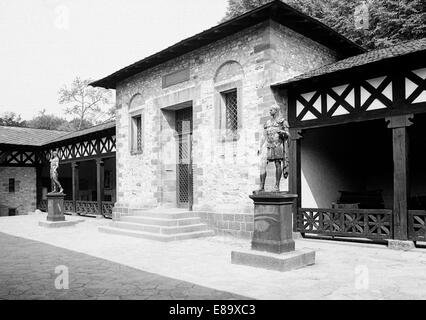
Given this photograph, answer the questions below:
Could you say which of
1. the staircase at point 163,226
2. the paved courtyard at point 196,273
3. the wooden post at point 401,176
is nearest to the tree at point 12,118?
the staircase at point 163,226

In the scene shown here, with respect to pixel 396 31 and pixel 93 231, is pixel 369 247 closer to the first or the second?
pixel 93 231

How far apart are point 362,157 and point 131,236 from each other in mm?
7987

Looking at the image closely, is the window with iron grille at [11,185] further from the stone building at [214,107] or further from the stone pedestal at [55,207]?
the stone building at [214,107]

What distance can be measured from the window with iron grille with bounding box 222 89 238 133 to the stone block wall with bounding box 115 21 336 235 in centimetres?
19

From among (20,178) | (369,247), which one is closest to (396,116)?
(369,247)

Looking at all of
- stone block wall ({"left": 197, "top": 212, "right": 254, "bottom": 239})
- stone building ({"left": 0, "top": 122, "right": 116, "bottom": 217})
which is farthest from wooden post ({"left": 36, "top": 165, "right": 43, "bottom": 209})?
stone block wall ({"left": 197, "top": 212, "right": 254, "bottom": 239})

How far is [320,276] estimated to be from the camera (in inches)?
211

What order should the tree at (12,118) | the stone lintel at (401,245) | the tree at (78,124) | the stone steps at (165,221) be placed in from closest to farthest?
1. the stone lintel at (401,245)
2. the stone steps at (165,221)
3. the tree at (78,124)
4. the tree at (12,118)

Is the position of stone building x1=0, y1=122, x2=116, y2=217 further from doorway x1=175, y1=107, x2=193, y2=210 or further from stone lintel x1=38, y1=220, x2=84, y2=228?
doorway x1=175, y1=107, x2=193, y2=210

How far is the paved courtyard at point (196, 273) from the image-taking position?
4.61 m

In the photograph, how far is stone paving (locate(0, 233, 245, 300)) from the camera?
4.57 meters

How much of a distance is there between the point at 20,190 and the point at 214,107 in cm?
1560

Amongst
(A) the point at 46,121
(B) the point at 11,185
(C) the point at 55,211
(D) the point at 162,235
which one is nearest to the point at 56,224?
(C) the point at 55,211

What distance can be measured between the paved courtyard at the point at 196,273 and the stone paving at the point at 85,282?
0.01 m
